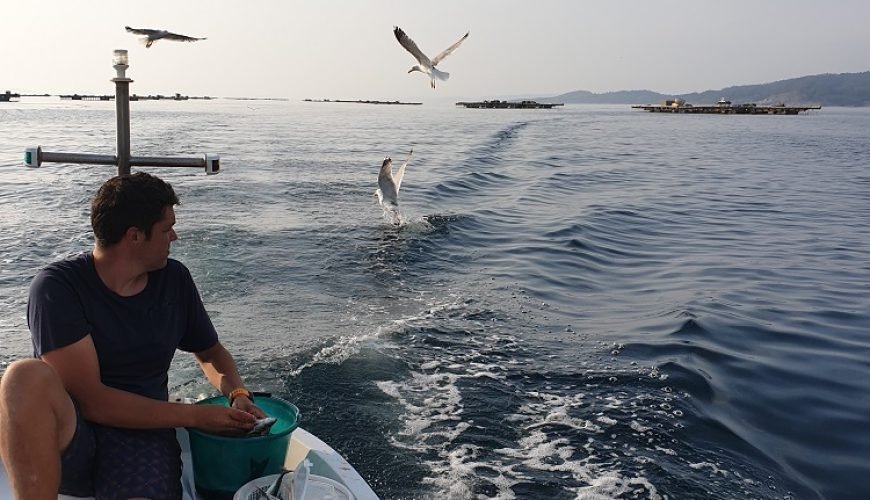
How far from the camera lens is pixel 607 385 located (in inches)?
240

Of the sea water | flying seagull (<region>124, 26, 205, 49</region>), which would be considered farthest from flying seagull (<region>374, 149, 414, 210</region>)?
flying seagull (<region>124, 26, 205, 49</region>)

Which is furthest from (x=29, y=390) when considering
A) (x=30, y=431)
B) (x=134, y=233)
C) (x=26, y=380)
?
(x=134, y=233)

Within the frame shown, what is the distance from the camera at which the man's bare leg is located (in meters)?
2.38

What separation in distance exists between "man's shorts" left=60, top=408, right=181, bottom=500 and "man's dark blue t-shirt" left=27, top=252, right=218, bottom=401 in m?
0.22

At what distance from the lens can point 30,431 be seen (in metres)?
2.38

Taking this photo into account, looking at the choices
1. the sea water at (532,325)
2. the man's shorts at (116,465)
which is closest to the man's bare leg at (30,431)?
the man's shorts at (116,465)

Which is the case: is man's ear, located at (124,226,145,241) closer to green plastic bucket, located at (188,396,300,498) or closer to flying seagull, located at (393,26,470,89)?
green plastic bucket, located at (188,396,300,498)

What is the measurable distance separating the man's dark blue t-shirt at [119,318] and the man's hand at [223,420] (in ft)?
0.87

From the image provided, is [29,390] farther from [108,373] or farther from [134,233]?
[134,233]

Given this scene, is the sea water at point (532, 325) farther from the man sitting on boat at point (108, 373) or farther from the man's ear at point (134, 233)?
the man's ear at point (134, 233)

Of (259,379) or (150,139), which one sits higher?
(150,139)

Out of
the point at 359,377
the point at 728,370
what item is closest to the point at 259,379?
the point at 359,377

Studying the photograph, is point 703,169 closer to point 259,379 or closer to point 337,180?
point 337,180

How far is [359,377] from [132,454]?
340 cm
